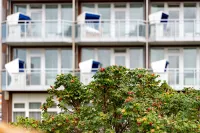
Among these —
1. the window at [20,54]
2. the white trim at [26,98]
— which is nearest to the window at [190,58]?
the white trim at [26,98]

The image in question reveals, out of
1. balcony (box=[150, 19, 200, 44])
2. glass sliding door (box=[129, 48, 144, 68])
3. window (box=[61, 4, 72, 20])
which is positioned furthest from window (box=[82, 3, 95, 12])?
balcony (box=[150, 19, 200, 44])

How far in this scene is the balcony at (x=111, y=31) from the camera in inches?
897

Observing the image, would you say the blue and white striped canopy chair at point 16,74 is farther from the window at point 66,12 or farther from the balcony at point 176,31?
the balcony at point 176,31

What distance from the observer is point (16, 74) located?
2302 cm

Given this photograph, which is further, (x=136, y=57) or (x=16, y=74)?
(x=136, y=57)

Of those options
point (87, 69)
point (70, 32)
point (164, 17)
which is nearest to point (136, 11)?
point (164, 17)

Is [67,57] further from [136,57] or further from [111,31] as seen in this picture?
[136,57]

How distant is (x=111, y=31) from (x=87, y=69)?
2.61 metres

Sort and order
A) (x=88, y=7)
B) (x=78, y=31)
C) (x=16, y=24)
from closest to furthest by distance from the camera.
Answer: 1. (x=16, y=24)
2. (x=78, y=31)
3. (x=88, y=7)

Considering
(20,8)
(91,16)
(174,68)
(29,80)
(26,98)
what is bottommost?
(26,98)

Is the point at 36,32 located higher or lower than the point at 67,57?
higher

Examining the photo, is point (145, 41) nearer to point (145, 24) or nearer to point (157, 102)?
point (145, 24)

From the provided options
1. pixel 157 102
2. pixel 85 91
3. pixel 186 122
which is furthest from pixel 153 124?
pixel 85 91

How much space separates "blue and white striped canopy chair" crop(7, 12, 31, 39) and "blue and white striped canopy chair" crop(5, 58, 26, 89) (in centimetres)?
153
